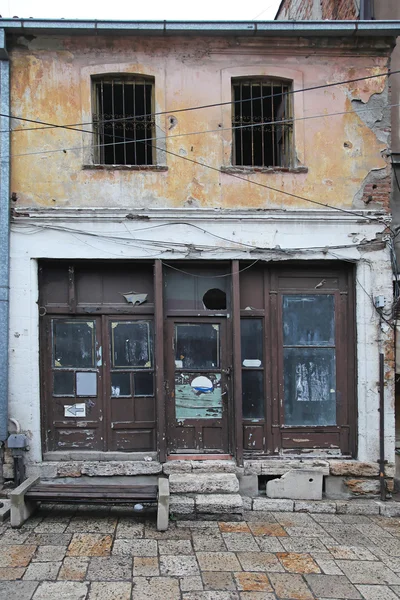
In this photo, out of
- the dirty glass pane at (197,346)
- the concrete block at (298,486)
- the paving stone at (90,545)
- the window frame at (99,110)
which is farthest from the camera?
the dirty glass pane at (197,346)

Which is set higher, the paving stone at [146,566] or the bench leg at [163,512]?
the bench leg at [163,512]

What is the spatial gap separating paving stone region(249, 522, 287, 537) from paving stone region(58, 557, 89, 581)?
199 centimetres

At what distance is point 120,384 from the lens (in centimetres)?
681

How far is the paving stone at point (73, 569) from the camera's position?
446 centimetres

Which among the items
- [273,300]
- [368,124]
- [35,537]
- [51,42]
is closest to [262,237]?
[273,300]

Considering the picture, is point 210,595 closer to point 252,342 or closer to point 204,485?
point 204,485

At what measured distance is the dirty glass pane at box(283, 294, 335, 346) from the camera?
6.95m

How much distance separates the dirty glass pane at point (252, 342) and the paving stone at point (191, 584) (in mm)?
3020

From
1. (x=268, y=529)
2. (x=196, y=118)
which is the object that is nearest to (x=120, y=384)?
(x=268, y=529)

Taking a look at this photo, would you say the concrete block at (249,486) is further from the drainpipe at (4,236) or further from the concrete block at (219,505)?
the drainpipe at (4,236)

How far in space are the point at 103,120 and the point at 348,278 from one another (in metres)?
4.27

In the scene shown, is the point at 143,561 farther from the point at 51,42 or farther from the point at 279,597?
the point at 51,42

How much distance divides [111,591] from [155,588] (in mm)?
395

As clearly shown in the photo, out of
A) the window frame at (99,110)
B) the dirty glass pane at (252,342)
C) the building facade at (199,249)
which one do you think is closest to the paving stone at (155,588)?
the building facade at (199,249)
